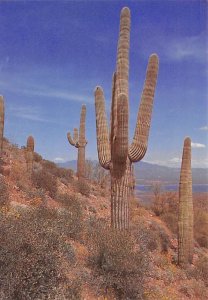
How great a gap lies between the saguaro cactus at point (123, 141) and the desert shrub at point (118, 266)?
124 centimetres

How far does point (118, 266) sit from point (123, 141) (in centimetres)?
308

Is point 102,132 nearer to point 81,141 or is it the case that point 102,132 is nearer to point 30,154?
point 30,154

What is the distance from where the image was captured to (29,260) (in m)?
6.60

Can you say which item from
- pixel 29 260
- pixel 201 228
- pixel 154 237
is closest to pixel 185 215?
pixel 154 237

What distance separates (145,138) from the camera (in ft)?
33.4

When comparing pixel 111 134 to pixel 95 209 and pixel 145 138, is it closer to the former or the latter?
pixel 145 138

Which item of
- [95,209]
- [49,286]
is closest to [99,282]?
[49,286]

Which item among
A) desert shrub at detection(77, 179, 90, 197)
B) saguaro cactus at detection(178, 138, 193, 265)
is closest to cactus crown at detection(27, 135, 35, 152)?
desert shrub at detection(77, 179, 90, 197)

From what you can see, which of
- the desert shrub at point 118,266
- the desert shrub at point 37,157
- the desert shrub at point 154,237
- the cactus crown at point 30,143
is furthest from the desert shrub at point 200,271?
the desert shrub at point 37,157

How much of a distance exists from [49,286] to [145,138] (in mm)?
4916

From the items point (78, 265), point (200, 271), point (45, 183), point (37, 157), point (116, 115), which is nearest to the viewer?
point (78, 265)

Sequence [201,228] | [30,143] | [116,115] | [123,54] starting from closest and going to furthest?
[116,115], [123,54], [30,143], [201,228]

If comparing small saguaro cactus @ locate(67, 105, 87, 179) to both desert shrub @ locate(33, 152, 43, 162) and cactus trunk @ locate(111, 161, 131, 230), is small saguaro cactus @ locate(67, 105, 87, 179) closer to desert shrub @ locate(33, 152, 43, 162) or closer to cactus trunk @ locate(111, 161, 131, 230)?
desert shrub @ locate(33, 152, 43, 162)

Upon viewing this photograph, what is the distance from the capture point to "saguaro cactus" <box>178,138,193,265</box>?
1300cm
